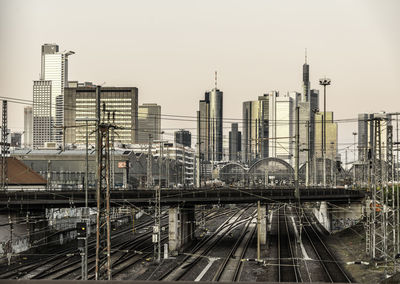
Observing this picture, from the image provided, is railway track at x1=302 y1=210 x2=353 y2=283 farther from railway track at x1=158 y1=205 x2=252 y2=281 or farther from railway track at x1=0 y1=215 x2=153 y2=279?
railway track at x1=0 y1=215 x2=153 y2=279

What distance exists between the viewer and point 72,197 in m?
50.2


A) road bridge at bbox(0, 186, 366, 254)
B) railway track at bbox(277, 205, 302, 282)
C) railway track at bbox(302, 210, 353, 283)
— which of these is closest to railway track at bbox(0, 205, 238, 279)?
road bridge at bbox(0, 186, 366, 254)

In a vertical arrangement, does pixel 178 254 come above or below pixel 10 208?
below

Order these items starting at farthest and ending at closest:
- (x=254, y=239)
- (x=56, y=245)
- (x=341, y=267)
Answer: (x=254, y=239) < (x=56, y=245) < (x=341, y=267)

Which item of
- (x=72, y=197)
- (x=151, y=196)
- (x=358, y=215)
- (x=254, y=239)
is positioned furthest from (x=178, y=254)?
(x=358, y=215)

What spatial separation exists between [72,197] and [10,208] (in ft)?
18.7

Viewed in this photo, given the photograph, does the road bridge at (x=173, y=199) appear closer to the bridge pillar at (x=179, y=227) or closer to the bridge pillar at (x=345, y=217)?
the bridge pillar at (x=179, y=227)

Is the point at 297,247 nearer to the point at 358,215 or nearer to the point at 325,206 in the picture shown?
the point at 358,215

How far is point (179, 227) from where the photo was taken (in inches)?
2122

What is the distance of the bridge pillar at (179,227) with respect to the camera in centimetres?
5231

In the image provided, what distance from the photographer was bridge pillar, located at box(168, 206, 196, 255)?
52312 millimetres

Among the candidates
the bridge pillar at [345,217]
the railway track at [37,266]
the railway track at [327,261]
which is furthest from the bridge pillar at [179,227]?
the bridge pillar at [345,217]

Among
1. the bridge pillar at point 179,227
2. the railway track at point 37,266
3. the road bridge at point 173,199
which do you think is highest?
the road bridge at point 173,199

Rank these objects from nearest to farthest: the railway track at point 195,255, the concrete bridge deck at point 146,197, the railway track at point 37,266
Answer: the railway track at point 37,266, the railway track at point 195,255, the concrete bridge deck at point 146,197
